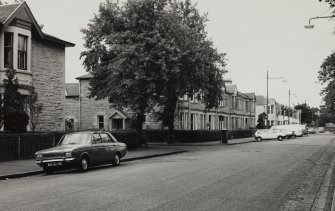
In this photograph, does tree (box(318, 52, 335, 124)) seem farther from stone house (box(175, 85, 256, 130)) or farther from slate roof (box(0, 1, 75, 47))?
slate roof (box(0, 1, 75, 47))

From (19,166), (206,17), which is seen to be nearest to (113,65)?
(206,17)

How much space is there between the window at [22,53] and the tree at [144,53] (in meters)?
5.79

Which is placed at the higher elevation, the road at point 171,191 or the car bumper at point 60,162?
the car bumper at point 60,162

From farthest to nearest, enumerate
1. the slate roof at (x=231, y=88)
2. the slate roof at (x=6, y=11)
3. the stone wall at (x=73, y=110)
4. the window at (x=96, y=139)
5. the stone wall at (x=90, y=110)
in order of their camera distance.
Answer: the slate roof at (x=231, y=88)
the stone wall at (x=73, y=110)
the stone wall at (x=90, y=110)
the slate roof at (x=6, y=11)
the window at (x=96, y=139)

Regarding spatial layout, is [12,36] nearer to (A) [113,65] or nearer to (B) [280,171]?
(A) [113,65]

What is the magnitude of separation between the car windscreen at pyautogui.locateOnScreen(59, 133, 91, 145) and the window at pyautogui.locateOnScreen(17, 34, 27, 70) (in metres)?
9.10

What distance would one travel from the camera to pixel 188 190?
10789 mm

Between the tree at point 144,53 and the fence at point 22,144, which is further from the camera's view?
the tree at point 144,53

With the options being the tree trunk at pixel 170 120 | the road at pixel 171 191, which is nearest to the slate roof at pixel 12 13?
the road at pixel 171 191

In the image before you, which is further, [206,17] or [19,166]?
[206,17]

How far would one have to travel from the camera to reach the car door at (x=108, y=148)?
1748cm

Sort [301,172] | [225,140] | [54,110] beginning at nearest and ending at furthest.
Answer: [301,172] < [54,110] < [225,140]

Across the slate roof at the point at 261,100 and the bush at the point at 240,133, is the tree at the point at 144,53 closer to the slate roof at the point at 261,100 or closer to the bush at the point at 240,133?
the bush at the point at 240,133

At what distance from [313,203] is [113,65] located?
20.6m
